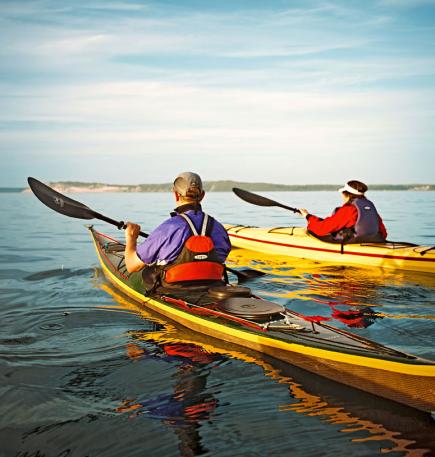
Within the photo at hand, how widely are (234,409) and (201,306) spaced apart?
71.0 inches

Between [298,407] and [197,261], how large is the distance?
2070 millimetres

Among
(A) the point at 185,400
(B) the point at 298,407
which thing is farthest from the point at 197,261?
(B) the point at 298,407

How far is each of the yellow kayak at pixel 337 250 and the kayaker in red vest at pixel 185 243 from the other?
6.24 metres

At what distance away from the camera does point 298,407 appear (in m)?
3.86

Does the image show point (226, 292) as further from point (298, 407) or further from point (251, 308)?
point (298, 407)

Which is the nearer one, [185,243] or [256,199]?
[185,243]

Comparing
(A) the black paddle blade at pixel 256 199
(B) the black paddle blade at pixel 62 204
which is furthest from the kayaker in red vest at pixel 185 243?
(A) the black paddle blade at pixel 256 199

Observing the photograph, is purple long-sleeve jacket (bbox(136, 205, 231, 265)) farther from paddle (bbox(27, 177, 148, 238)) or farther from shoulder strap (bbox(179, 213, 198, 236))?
paddle (bbox(27, 177, 148, 238))

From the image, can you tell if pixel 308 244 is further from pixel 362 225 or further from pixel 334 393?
pixel 334 393

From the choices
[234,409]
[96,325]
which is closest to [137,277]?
[96,325]

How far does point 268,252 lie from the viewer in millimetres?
13609

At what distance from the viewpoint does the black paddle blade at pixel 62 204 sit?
7.68m

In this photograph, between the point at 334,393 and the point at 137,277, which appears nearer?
the point at 334,393

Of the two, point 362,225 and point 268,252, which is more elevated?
point 362,225
